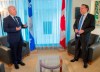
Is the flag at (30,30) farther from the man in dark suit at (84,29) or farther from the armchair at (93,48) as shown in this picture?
the man in dark suit at (84,29)

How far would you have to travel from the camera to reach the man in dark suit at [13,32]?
3535 millimetres

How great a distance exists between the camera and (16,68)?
3.87 meters

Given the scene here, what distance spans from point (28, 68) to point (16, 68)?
0.30 meters

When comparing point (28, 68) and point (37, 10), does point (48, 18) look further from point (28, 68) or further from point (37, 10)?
point (28, 68)

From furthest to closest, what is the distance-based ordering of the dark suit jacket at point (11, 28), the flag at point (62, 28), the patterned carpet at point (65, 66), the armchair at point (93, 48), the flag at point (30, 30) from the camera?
the flag at point (62, 28), the flag at point (30, 30), the armchair at point (93, 48), the patterned carpet at point (65, 66), the dark suit jacket at point (11, 28)

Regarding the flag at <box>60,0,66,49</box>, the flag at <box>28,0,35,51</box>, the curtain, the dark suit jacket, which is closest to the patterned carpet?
the flag at <box>28,0,35,51</box>

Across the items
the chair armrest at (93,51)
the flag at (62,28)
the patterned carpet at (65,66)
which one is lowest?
the patterned carpet at (65,66)

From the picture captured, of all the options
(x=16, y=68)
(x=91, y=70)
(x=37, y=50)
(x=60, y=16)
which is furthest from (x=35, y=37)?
(x=91, y=70)

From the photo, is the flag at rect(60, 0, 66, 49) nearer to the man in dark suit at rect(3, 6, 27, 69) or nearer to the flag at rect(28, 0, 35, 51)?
the flag at rect(28, 0, 35, 51)

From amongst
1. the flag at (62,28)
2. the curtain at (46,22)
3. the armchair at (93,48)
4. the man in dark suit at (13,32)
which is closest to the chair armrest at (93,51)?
the armchair at (93,48)

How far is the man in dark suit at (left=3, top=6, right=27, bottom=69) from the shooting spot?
3.54 m

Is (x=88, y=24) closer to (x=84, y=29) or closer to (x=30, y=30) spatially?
(x=84, y=29)

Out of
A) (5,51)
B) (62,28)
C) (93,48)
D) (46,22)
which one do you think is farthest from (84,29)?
(5,51)

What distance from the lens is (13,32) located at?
3.60 meters
